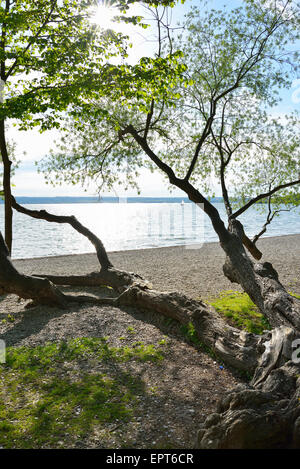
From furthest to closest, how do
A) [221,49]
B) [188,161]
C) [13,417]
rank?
[188,161], [221,49], [13,417]

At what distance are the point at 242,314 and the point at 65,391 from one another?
206 inches

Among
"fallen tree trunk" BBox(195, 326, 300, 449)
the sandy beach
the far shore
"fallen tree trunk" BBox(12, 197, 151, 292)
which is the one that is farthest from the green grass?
the far shore

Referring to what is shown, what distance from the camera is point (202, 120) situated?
12188 millimetres

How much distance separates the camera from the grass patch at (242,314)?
8484 mm

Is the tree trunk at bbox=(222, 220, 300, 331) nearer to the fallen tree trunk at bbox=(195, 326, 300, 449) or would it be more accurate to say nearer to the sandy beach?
the sandy beach

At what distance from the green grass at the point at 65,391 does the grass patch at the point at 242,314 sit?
249cm

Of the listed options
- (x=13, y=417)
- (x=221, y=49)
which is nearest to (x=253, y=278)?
(x=13, y=417)

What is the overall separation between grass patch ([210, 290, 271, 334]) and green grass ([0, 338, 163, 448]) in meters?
2.49

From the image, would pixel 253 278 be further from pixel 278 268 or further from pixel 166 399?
pixel 278 268

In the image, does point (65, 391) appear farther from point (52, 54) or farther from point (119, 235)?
point (119, 235)

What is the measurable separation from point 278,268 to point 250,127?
347 inches

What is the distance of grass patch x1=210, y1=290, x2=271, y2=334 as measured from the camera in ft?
27.8

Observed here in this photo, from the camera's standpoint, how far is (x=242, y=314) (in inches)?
362
